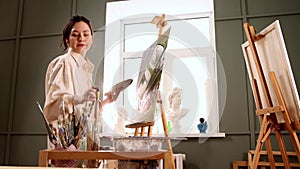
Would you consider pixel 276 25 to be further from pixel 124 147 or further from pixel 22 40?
pixel 22 40

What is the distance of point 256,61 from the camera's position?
1895 mm

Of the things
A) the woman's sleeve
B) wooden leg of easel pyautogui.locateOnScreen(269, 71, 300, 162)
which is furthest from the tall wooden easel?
the woman's sleeve

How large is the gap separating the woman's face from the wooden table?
86 cm

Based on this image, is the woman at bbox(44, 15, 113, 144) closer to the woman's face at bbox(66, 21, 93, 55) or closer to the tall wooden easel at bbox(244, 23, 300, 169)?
the woman's face at bbox(66, 21, 93, 55)

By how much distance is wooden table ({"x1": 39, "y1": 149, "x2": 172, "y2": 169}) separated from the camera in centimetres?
92

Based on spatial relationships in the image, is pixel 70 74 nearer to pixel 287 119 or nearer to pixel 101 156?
pixel 101 156

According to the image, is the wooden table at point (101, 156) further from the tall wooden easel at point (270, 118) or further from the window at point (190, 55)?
the window at point (190, 55)

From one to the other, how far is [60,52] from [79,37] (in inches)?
58.3

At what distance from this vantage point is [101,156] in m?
0.95

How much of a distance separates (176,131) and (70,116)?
1.58 metres

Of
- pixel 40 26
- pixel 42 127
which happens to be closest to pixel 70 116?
pixel 42 127

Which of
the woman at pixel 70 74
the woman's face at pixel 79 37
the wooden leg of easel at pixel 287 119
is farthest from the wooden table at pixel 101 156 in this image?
the wooden leg of easel at pixel 287 119

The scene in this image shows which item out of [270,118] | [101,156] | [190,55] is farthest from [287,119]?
[190,55]

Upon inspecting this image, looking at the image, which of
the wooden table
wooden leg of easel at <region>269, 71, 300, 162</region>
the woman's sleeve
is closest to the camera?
the wooden table
